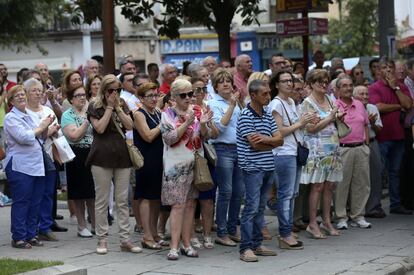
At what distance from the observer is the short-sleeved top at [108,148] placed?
1066 centimetres

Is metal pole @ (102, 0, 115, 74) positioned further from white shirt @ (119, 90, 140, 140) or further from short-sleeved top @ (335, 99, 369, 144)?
short-sleeved top @ (335, 99, 369, 144)

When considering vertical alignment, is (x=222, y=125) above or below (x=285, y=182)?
above

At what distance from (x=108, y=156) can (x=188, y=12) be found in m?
7.47

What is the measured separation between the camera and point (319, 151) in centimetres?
1173

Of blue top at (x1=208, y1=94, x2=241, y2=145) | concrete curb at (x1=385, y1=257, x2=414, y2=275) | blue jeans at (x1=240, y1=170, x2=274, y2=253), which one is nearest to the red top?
blue top at (x1=208, y1=94, x2=241, y2=145)

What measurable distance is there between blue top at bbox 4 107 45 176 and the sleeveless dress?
1.21m

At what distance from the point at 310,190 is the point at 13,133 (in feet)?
12.3

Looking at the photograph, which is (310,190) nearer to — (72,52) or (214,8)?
(214,8)

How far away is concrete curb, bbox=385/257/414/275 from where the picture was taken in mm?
9562

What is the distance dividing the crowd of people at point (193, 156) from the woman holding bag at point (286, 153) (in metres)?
0.01

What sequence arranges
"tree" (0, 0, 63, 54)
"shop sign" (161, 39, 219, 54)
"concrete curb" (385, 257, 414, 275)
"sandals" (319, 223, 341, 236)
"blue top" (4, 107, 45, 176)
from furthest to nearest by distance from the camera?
"shop sign" (161, 39, 219, 54) → "tree" (0, 0, 63, 54) → "sandals" (319, 223, 341, 236) → "blue top" (4, 107, 45, 176) → "concrete curb" (385, 257, 414, 275)

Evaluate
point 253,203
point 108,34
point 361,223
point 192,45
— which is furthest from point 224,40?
point 192,45

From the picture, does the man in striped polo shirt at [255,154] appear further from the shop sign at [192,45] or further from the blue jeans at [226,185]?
the shop sign at [192,45]

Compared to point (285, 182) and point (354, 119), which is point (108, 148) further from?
point (354, 119)
